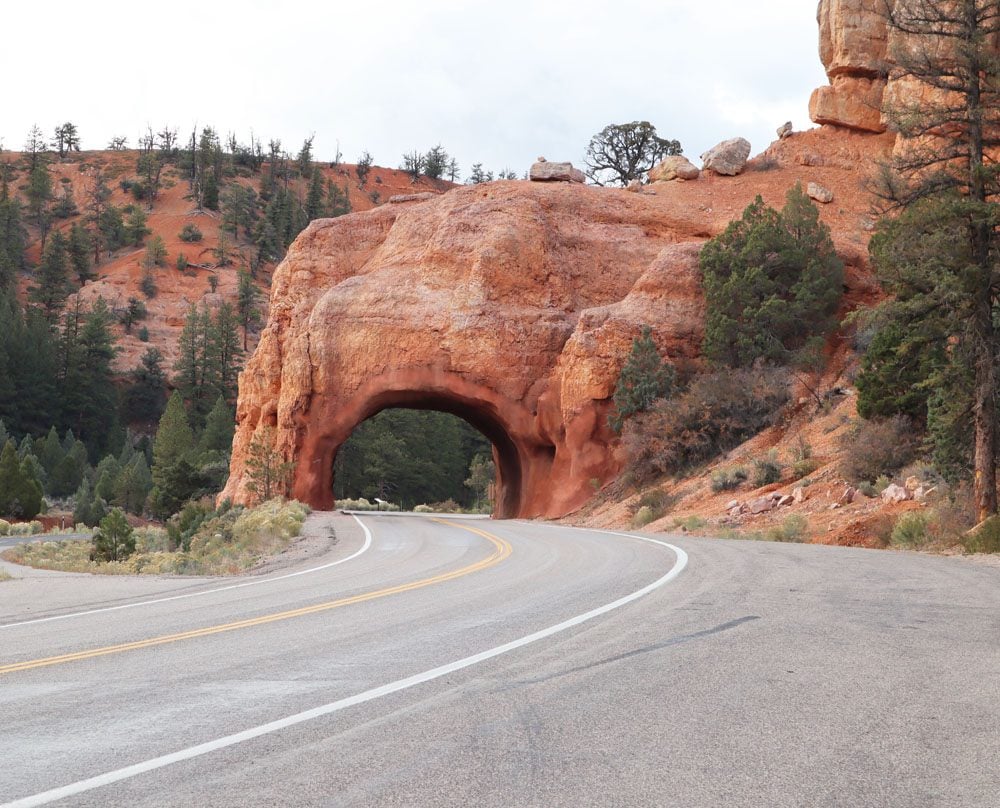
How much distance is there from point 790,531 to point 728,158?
32.1 metres

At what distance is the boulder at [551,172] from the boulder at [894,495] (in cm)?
3043

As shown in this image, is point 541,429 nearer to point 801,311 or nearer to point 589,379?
point 589,379

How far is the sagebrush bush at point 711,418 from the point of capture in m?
33.1

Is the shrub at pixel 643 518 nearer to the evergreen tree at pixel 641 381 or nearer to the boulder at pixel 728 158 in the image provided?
the evergreen tree at pixel 641 381

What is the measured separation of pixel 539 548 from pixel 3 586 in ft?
29.9

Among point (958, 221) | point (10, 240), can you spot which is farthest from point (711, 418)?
point (10, 240)

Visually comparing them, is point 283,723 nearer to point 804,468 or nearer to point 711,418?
point 804,468

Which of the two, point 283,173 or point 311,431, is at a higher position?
point 283,173

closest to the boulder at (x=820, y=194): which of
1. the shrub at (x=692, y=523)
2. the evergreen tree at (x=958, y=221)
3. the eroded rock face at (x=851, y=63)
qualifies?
the eroded rock face at (x=851, y=63)

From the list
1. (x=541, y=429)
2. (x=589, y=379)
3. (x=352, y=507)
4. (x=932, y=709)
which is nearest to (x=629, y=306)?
(x=589, y=379)

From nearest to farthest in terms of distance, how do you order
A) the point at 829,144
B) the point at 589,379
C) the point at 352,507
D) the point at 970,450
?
the point at 970,450, the point at 589,379, the point at 829,144, the point at 352,507

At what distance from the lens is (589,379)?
124ft

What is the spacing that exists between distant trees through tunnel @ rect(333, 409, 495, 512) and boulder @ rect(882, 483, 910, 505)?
147ft

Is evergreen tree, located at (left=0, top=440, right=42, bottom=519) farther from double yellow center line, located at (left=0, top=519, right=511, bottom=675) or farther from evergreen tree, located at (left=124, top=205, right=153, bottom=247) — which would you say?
evergreen tree, located at (left=124, top=205, right=153, bottom=247)
